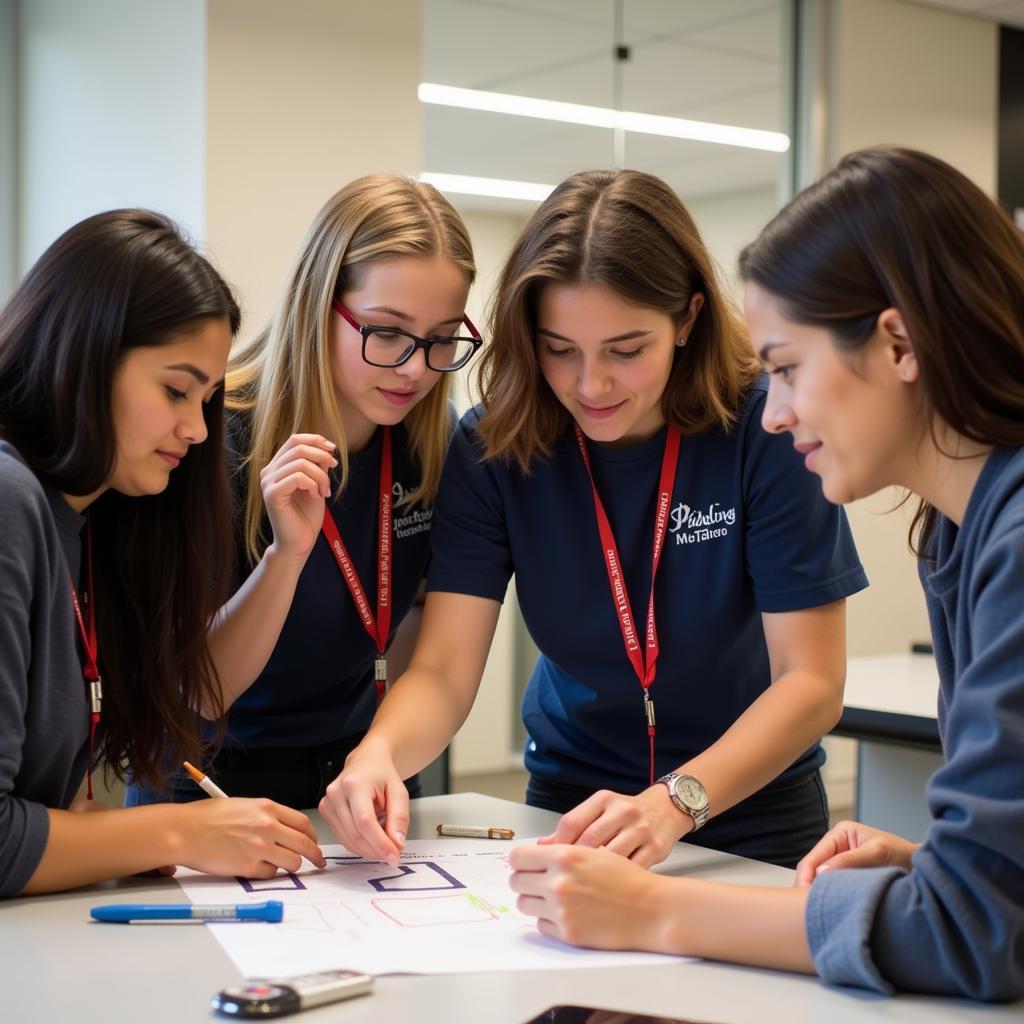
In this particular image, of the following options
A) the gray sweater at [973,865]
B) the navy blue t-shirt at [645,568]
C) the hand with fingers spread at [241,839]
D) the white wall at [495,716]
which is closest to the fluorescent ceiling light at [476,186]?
the white wall at [495,716]

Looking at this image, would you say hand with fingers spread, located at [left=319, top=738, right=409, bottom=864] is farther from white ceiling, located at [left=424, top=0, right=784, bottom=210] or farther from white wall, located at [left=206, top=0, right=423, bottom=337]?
white ceiling, located at [left=424, top=0, right=784, bottom=210]

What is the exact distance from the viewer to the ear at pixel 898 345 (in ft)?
3.95

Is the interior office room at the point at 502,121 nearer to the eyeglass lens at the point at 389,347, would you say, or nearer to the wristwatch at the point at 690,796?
the eyeglass lens at the point at 389,347

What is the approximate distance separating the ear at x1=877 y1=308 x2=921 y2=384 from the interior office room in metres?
1.58

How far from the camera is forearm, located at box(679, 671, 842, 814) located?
1.64m

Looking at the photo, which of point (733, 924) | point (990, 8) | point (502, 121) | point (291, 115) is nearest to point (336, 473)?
point (733, 924)

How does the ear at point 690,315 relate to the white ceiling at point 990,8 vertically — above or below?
below

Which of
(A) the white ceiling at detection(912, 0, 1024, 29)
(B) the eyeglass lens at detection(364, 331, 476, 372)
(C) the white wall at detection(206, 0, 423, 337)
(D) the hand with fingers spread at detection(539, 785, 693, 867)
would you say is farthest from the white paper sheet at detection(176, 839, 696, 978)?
(A) the white ceiling at detection(912, 0, 1024, 29)

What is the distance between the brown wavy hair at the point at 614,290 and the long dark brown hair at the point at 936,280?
54cm

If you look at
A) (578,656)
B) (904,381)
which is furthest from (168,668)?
(904,381)

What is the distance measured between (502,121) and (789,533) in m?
3.25

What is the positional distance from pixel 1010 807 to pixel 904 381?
400 millimetres

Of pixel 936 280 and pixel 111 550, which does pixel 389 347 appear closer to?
pixel 111 550

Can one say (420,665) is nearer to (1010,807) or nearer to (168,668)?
(168,668)
